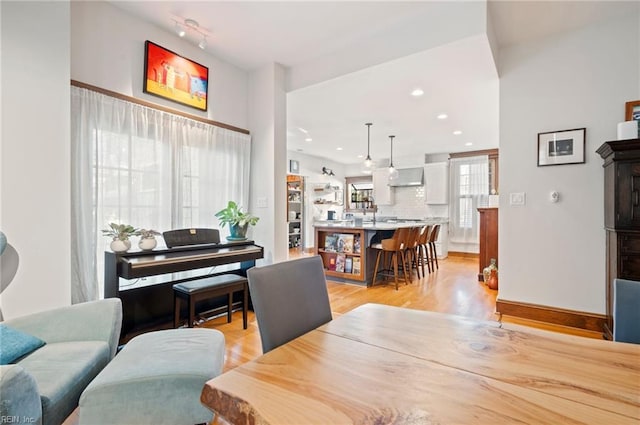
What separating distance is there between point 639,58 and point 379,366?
3.60 m

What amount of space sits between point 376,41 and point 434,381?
122 inches

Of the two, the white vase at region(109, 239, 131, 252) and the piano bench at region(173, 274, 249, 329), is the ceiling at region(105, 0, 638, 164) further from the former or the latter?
the piano bench at region(173, 274, 249, 329)

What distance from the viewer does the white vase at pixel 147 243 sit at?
2561 millimetres

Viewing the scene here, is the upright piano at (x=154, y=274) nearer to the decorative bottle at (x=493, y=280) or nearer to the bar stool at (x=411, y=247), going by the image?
the bar stool at (x=411, y=247)

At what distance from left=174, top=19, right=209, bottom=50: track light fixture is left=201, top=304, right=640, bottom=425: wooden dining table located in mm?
3003

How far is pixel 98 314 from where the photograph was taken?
170cm

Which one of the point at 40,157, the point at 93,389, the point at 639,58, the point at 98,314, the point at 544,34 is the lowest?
the point at 93,389

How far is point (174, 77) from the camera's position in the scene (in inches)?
118

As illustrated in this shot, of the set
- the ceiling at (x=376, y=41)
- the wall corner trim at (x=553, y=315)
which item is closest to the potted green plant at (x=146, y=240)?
the ceiling at (x=376, y=41)

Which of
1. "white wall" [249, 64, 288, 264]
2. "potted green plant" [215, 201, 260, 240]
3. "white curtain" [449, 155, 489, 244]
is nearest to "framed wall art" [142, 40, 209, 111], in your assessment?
"white wall" [249, 64, 288, 264]

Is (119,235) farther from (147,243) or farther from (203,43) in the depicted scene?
(203,43)

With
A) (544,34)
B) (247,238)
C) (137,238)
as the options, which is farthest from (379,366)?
(544,34)

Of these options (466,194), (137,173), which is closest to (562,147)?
(137,173)

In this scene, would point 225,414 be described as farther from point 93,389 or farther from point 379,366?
point 93,389
